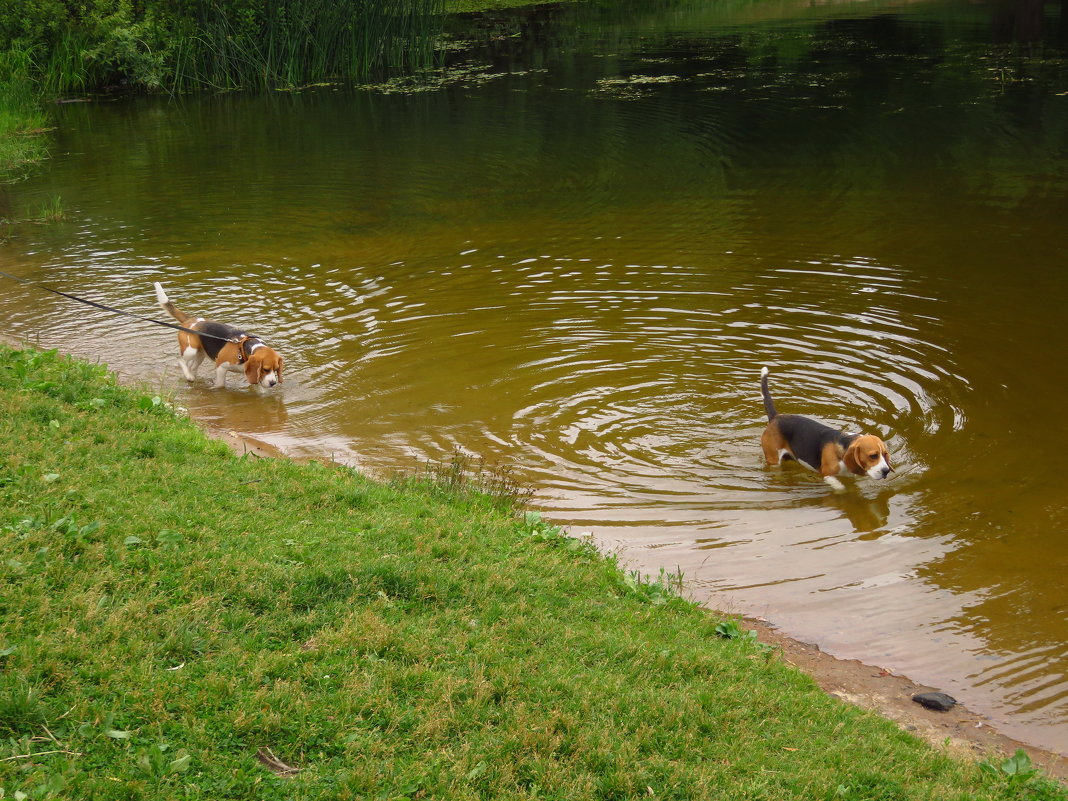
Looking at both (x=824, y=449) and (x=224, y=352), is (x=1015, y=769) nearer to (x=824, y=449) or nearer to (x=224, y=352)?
(x=824, y=449)

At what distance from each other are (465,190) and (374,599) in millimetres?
16035

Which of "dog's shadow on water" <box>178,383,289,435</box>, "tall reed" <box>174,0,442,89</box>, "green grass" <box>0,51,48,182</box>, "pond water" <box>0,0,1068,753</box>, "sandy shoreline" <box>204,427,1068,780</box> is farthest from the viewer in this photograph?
"tall reed" <box>174,0,442,89</box>

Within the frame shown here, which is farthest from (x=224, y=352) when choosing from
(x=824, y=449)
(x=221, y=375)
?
(x=824, y=449)

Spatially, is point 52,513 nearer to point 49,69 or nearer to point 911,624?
point 911,624

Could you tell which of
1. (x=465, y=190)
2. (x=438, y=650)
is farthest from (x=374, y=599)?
(x=465, y=190)

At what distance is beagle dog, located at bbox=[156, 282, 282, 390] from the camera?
11.2 meters

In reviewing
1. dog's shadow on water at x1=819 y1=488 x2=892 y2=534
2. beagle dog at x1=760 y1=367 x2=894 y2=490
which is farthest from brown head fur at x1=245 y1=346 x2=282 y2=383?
dog's shadow on water at x1=819 y1=488 x2=892 y2=534

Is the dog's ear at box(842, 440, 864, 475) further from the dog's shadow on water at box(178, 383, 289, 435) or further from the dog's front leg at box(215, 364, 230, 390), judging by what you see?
the dog's front leg at box(215, 364, 230, 390)

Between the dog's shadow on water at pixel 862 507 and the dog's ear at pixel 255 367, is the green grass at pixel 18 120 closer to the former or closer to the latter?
the dog's ear at pixel 255 367

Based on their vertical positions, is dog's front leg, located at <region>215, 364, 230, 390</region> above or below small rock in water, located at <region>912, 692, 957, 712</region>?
above

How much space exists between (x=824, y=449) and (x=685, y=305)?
5264mm

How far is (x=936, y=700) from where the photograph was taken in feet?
20.7

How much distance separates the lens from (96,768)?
4.45 m

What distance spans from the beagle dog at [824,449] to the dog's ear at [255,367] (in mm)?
5382
